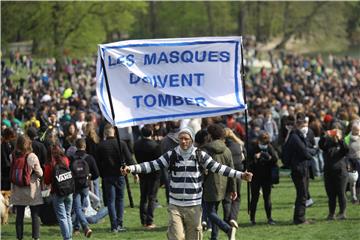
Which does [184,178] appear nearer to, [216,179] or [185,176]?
[185,176]

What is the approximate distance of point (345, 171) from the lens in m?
15.5

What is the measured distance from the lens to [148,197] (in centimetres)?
1525

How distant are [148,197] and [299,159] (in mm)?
2475

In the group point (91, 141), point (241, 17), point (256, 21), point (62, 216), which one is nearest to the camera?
point (62, 216)

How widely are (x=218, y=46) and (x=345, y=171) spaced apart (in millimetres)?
4582

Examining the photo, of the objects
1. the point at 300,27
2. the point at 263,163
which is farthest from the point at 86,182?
the point at 300,27

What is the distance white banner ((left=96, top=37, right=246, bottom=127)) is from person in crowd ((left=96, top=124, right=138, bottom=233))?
2778 millimetres

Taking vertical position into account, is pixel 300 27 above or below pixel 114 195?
above

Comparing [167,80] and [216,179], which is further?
[216,179]

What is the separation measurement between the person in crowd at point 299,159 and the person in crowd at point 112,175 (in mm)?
2594

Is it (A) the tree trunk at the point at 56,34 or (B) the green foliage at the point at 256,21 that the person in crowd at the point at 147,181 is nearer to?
(A) the tree trunk at the point at 56,34

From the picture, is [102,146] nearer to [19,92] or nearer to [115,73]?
[115,73]

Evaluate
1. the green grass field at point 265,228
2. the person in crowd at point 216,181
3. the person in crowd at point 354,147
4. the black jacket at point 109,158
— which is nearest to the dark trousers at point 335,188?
the green grass field at point 265,228

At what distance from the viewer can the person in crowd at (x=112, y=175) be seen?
47.7 ft
